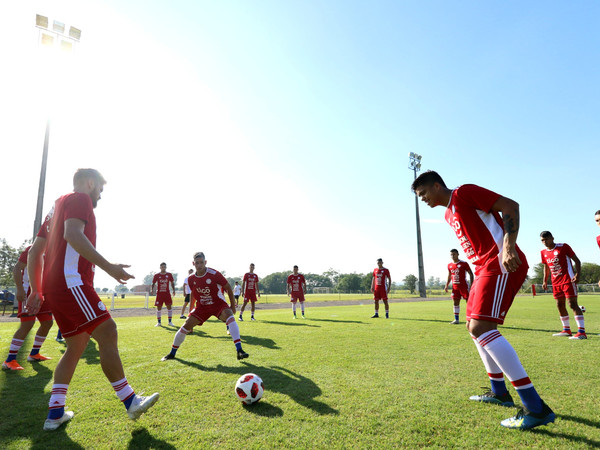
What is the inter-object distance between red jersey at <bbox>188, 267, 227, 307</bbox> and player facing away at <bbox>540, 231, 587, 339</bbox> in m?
8.34

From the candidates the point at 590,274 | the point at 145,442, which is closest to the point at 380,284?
the point at 145,442

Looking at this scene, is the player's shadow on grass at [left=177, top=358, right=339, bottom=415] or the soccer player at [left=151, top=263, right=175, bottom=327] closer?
the player's shadow on grass at [left=177, top=358, right=339, bottom=415]

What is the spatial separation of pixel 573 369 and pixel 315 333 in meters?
5.80

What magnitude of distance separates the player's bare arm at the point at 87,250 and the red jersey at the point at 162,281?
33.4 feet

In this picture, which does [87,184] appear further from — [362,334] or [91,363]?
[362,334]

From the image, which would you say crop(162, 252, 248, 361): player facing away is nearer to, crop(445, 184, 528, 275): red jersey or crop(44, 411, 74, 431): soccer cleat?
crop(44, 411, 74, 431): soccer cleat

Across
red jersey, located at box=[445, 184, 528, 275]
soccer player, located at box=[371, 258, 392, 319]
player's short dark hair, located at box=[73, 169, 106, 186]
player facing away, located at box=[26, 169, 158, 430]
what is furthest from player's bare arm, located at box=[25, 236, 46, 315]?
soccer player, located at box=[371, 258, 392, 319]

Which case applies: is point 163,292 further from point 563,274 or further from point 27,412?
point 563,274

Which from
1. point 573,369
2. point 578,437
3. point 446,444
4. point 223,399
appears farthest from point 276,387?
point 573,369

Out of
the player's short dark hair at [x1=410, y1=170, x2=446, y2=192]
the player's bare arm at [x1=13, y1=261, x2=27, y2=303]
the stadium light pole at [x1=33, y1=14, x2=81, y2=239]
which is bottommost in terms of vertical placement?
the player's bare arm at [x1=13, y1=261, x2=27, y2=303]

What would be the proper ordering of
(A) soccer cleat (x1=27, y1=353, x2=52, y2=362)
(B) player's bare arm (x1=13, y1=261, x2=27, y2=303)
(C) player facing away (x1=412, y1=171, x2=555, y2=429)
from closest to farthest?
(C) player facing away (x1=412, y1=171, x2=555, y2=429), (B) player's bare arm (x1=13, y1=261, x2=27, y2=303), (A) soccer cleat (x1=27, y1=353, x2=52, y2=362)

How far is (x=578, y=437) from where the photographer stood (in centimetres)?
263

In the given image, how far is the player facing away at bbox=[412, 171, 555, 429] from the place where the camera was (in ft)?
9.39

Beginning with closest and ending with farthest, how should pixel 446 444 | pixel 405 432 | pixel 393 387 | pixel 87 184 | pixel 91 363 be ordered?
pixel 446 444 < pixel 405 432 < pixel 87 184 < pixel 393 387 < pixel 91 363
